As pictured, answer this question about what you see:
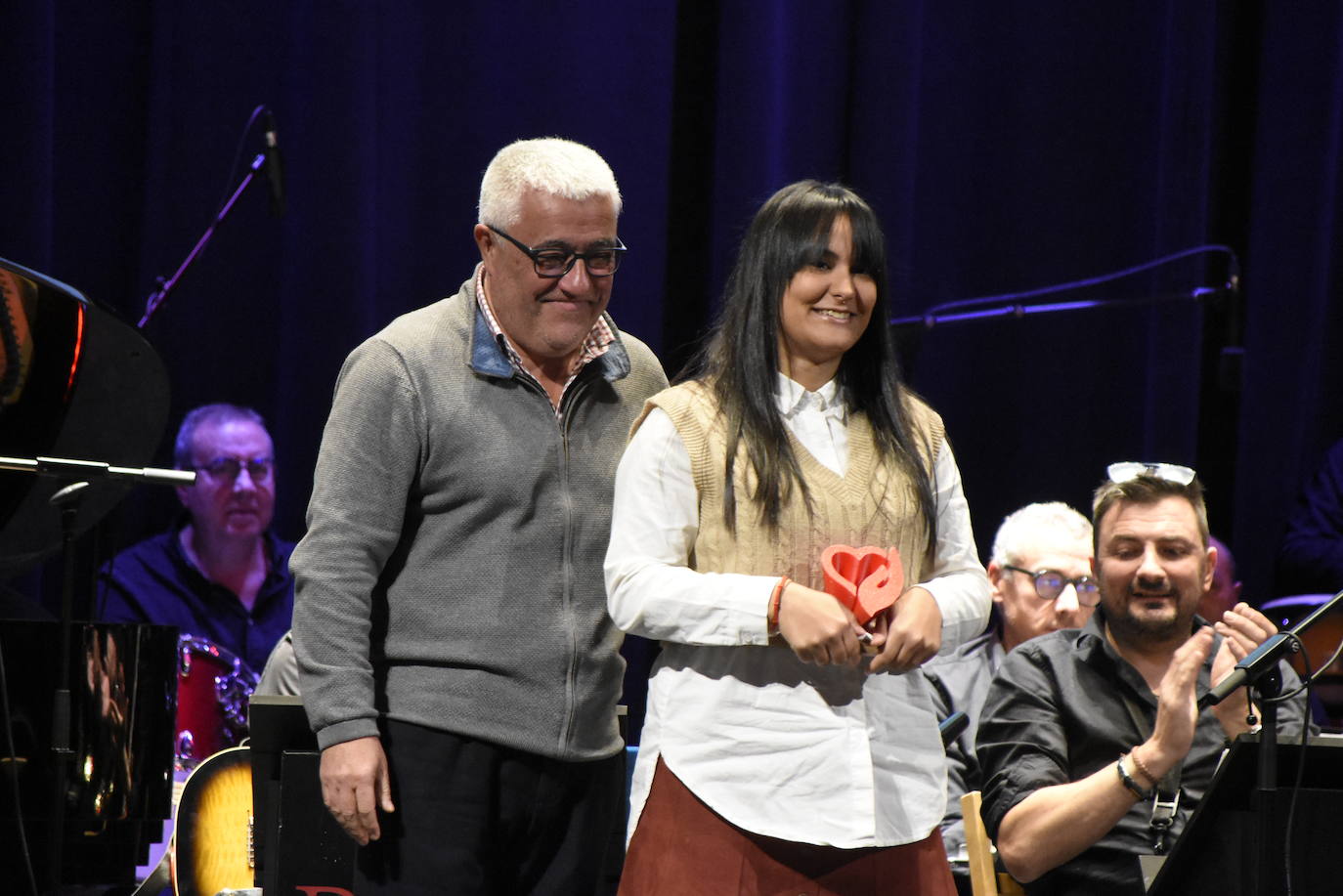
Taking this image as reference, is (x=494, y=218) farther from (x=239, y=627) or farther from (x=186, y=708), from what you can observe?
(x=239, y=627)

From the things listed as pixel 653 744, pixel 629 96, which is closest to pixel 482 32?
pixel 629 96

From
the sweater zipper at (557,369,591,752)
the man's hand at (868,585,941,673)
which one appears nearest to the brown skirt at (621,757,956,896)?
the man's hand at (868,585,941,673)

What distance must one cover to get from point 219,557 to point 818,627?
130 inches

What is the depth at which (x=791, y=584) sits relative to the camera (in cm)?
177

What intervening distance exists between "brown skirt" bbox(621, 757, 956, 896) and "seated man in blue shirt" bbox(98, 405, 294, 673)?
301 centimetres

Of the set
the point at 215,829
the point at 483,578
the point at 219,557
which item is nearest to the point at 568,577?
the point at 483,578

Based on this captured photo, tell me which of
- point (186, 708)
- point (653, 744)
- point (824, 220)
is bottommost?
point (186, 708)

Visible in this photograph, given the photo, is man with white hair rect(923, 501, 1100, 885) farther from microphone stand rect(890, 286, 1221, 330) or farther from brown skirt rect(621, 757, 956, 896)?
brown skirt rect(621, 757, 956, 896)

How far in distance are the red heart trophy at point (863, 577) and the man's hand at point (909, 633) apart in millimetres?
18

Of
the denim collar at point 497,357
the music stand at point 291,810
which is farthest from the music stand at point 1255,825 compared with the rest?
the music stand at point 291,810

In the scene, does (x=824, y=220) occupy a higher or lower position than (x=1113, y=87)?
lower

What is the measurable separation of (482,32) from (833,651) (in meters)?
3.36

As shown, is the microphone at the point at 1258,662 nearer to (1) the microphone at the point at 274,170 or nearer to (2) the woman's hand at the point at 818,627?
(2) the woman's hand at the point at 818,627

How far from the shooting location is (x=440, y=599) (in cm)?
213
